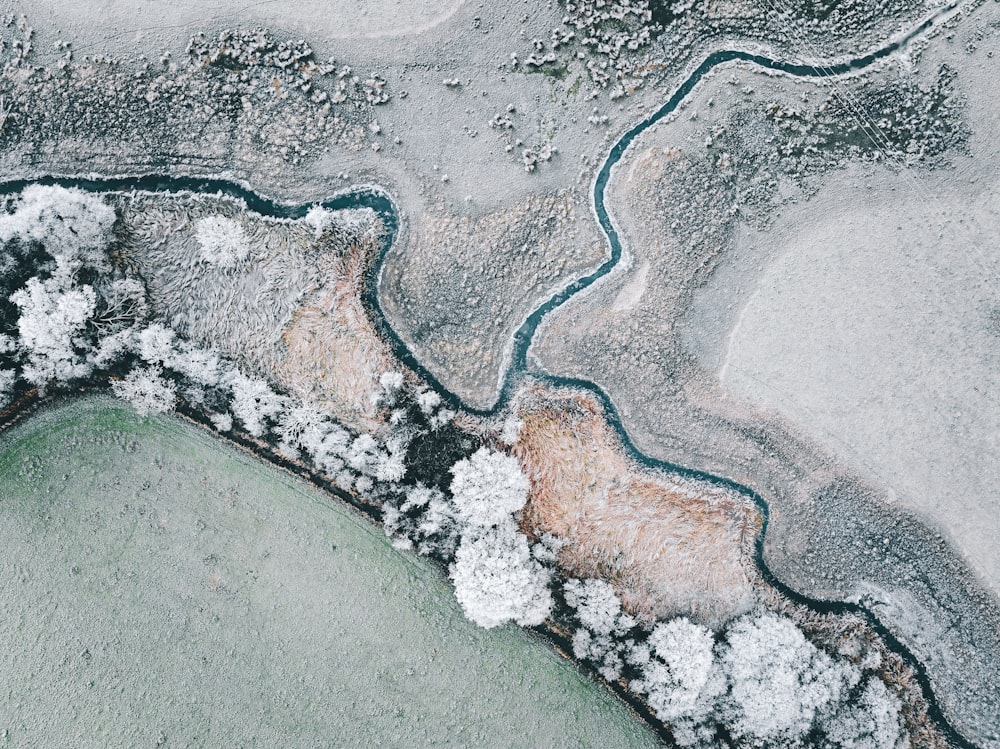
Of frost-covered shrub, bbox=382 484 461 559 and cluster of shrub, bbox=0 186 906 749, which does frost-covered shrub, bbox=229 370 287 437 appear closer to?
cluster of shrub, bbox=0 186 906 749

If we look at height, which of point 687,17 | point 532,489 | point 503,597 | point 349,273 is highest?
point 687,17

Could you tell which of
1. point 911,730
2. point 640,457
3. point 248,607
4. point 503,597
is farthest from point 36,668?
point 911,730

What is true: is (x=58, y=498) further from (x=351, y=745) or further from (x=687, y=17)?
(x=687, y=17)

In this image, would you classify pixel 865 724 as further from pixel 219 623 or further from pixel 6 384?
pixel 6 384

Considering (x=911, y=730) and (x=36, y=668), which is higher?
(x=911, y=730)

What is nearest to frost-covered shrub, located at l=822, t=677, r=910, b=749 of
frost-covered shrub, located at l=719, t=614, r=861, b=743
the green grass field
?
frost-covered shrub, located at l=719, t=614, r=861, b=743

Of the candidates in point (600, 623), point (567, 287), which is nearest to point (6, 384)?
point (567, 287)

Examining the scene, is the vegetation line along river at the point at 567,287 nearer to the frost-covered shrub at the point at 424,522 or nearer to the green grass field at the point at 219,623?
the frost-covered shrub at the point at 424,522
